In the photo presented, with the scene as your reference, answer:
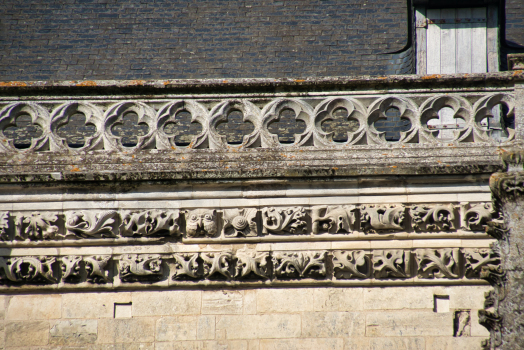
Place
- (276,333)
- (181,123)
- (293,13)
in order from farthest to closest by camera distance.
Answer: (293,13) → (181,123) → (276,333)

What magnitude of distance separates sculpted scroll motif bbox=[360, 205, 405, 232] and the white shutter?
3041 mm

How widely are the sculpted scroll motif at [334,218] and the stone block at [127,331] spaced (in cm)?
139

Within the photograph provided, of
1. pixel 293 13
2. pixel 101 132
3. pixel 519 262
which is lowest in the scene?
pixel 519 262

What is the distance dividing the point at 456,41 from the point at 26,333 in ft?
17.8

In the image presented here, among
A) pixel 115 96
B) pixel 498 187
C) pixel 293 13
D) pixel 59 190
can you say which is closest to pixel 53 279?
pixel 59 190

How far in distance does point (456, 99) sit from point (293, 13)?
133 inches

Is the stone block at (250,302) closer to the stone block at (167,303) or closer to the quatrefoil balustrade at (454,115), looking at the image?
the stone block at (167,303)

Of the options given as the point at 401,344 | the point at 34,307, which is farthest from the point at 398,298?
the point at 34,307

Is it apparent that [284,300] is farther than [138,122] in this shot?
No

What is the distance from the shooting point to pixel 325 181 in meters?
4.84

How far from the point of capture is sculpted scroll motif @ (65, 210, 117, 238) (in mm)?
4852

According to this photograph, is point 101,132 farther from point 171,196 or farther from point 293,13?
point 293,13

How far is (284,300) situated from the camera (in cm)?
480

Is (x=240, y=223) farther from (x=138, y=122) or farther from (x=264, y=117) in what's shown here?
(x=138, y=122)
